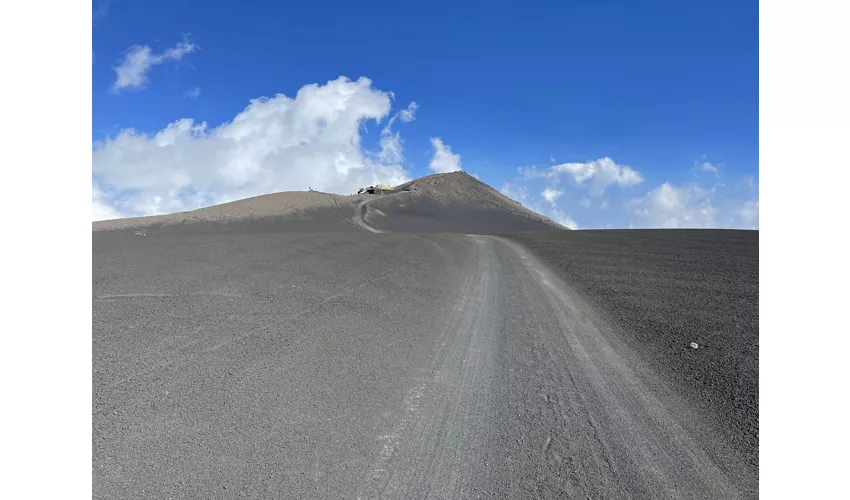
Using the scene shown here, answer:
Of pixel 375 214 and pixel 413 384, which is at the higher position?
pixel 375 214

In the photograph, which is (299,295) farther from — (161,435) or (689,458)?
(689,458)

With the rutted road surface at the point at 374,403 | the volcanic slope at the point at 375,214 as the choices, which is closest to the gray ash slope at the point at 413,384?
the rutted road surface at the point at 374,403

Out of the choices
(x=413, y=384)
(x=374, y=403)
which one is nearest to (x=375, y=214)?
(x=413, y=384)

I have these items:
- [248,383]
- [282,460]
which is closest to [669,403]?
[282,460]

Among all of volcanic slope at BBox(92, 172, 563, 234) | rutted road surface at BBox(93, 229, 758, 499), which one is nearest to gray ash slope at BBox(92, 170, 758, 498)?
rutted road surface at BBox(93, 229, 758, 499)

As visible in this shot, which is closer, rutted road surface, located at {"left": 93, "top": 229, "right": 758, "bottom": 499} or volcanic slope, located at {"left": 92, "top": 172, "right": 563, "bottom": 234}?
rutted road surface, located at {"left": 93, "top": 229, "right": 758, "bottom": 499}

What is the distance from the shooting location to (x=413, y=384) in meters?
4.48

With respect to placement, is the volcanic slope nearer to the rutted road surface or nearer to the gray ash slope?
the gray ash slope

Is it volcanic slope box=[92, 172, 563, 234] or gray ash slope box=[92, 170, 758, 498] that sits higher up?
volcanic slope box=[92, 172, 563, 234]

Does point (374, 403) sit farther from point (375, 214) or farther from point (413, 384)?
point (375, 214)

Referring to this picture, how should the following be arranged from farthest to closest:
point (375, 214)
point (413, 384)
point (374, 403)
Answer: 1. point (375, 214)
2. point (413, 384)
3. point (374, 403)

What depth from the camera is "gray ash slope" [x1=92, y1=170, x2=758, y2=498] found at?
9.72 feet

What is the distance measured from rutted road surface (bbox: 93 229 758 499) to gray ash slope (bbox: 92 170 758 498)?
0.02 metres

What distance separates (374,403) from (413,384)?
2.05 feet
